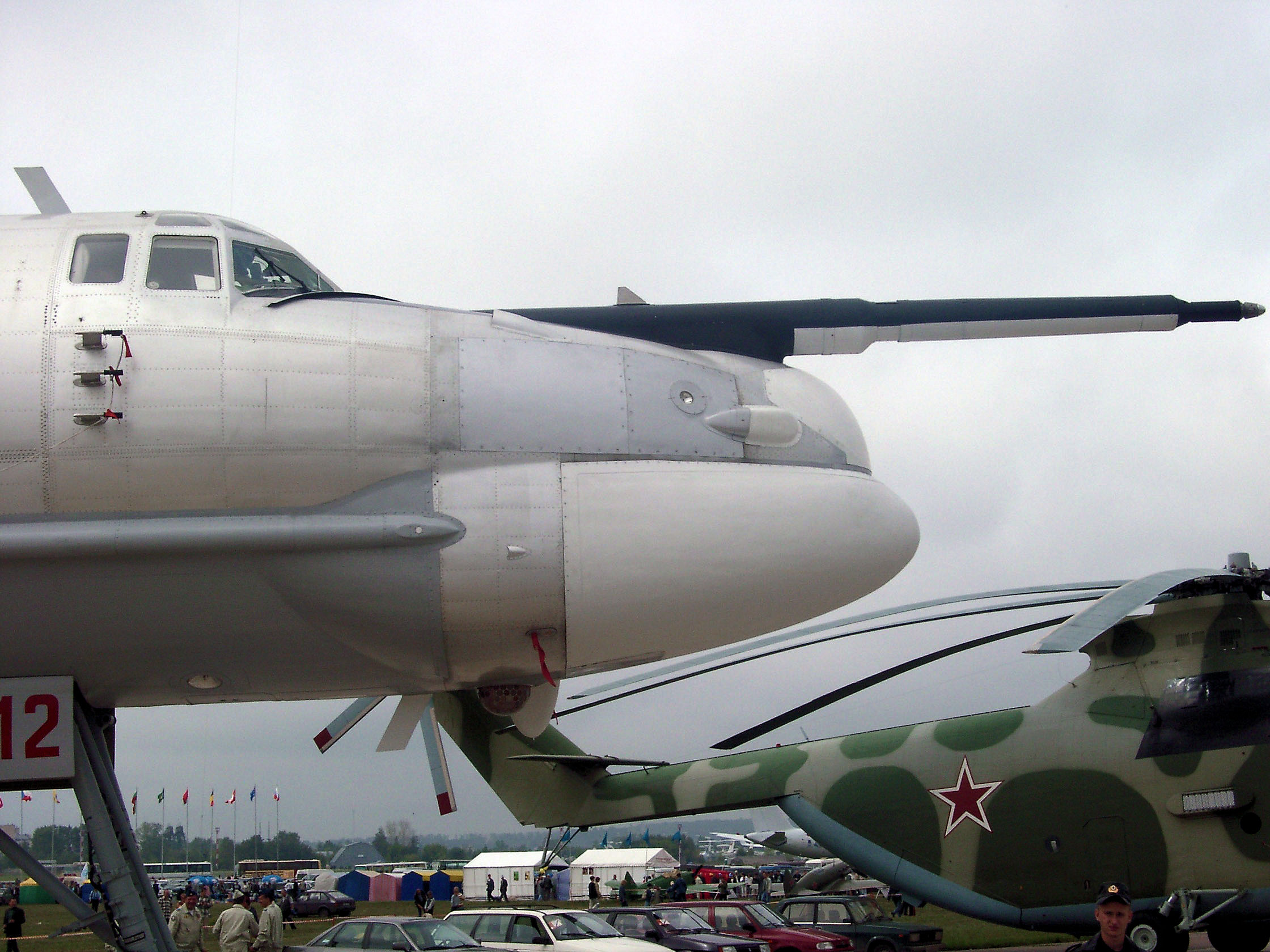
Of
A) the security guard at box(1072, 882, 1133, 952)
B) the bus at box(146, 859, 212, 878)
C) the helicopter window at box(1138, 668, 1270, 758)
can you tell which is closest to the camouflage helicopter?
the helicopter window at box(1138, 668, 1270, 758)

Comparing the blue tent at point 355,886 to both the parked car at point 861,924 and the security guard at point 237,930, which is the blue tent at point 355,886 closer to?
the parked car at point 861,924

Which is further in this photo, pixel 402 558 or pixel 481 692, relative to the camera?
pixel 481 692

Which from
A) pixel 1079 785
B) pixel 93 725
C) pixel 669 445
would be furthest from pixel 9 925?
pixel 669 445

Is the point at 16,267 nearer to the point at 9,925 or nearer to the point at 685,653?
the point at 685,653

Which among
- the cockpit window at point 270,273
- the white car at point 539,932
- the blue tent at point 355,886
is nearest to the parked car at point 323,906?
the blue tent at point 355,886

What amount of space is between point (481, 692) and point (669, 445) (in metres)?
2.25

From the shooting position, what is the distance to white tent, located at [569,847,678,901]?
46594mm

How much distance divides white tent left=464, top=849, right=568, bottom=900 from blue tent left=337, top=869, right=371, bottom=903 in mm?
3850

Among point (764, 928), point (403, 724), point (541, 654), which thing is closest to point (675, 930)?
point (764, 928)

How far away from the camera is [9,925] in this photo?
71.5 feet

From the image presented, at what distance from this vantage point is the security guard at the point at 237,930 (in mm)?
13109

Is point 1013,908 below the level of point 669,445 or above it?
below

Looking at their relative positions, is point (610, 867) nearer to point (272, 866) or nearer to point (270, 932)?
point (270, 932)

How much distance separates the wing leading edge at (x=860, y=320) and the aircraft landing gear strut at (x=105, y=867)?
13.2 feet
